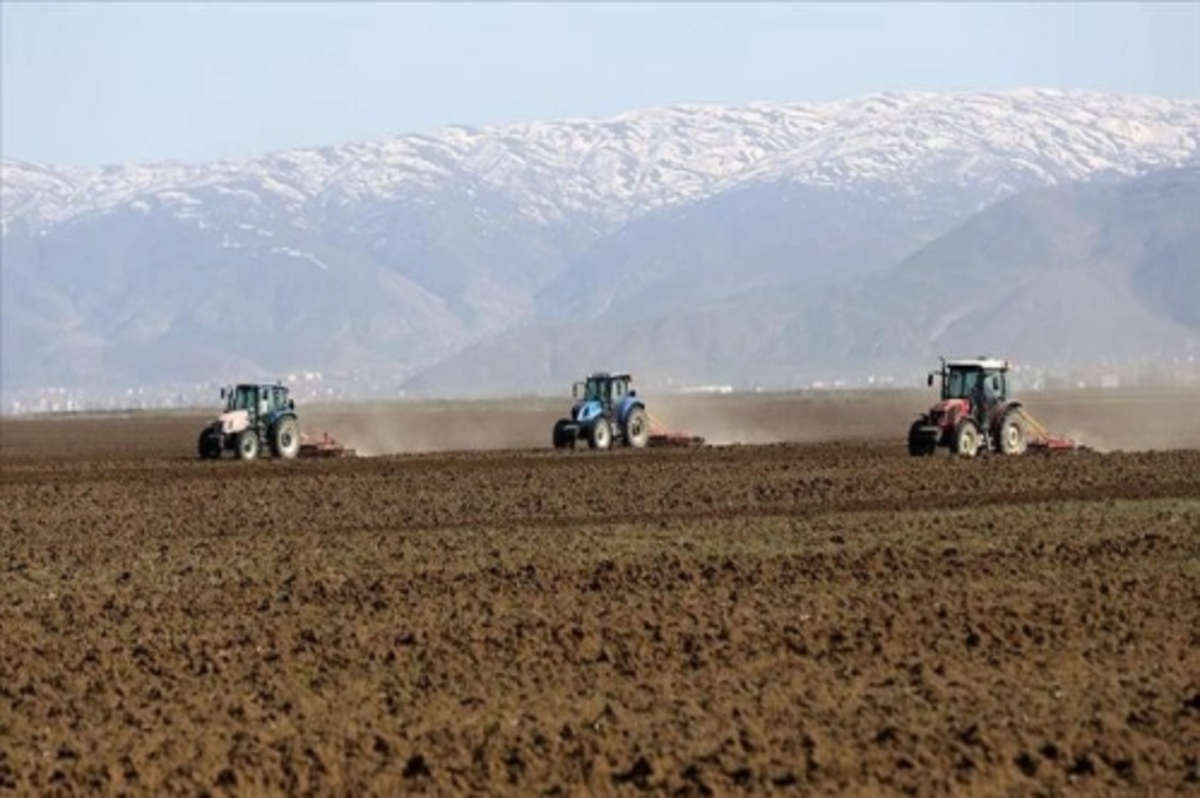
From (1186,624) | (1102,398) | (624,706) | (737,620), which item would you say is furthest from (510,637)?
(1102,398)

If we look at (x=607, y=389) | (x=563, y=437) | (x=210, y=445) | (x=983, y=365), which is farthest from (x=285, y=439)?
(x=983, y=365)

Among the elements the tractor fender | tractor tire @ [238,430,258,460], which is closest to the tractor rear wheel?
the tractor fender

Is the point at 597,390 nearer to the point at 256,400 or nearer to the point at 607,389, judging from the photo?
the point at 607,389

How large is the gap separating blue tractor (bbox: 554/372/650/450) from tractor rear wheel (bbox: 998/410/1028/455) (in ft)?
33.8

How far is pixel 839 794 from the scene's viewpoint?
58.2 feet

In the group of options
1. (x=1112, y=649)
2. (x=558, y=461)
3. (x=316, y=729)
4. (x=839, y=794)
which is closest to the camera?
(x=839, y=794)

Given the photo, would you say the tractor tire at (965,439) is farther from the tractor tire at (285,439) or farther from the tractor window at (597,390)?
the tractor tire at (285,439)

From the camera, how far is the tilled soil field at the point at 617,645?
18.8 metres

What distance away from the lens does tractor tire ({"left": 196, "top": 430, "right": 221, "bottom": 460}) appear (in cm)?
6044

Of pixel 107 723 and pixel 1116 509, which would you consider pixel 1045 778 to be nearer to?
pixel 107 723

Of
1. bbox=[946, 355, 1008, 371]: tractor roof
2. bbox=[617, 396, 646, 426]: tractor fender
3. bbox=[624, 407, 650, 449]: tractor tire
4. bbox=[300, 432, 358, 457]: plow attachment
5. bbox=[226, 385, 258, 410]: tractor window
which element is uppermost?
bbox=[946, 355, 1008, 371]: tractor roof

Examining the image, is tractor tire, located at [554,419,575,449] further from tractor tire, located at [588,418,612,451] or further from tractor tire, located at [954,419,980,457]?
tractor tire, located at [954,419,980,457]

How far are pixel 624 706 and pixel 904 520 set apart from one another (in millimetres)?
15682

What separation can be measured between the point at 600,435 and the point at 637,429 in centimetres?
113
